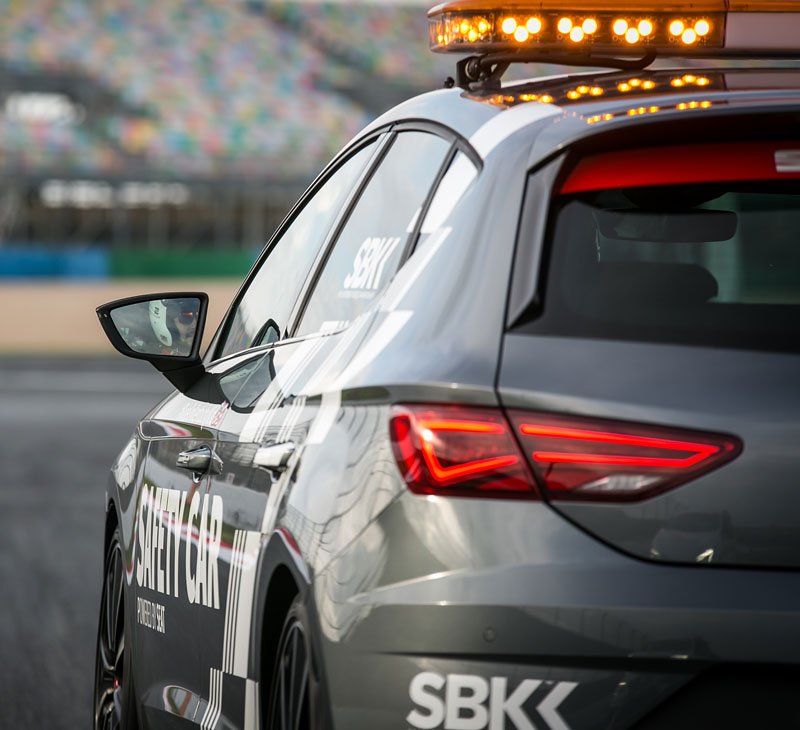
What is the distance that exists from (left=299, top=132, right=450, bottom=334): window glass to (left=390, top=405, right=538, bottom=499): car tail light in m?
0.61

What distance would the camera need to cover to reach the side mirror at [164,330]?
4.04 meters

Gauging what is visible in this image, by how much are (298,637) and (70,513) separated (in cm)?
889

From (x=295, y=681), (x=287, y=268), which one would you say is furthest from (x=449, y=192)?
(x=287, y=268)

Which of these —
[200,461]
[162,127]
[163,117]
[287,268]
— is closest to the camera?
[200,461]

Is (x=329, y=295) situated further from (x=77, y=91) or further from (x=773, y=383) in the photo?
(x=77, y=91)

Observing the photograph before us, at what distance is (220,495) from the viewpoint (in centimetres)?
337

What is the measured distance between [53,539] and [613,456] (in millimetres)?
8197

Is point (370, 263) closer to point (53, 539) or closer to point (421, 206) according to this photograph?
point (421, 206)

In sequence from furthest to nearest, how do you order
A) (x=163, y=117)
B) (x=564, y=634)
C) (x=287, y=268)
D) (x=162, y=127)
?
(x=163, y=117) → (x=162, y=127) → (x=287, y=268) → (x=564, y=634)

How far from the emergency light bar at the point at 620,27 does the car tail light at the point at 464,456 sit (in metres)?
1.03

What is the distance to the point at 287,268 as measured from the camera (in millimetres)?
3975

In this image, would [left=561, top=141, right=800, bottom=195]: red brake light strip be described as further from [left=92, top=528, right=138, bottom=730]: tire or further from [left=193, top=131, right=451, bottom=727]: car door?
[left=92, top=528, right=138, bottom=730]: tire

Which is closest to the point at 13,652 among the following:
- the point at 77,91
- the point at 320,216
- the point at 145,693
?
the point at 145,693

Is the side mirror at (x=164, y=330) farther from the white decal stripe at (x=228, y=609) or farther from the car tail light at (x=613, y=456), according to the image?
the car tail light at (x=613, y=456)
